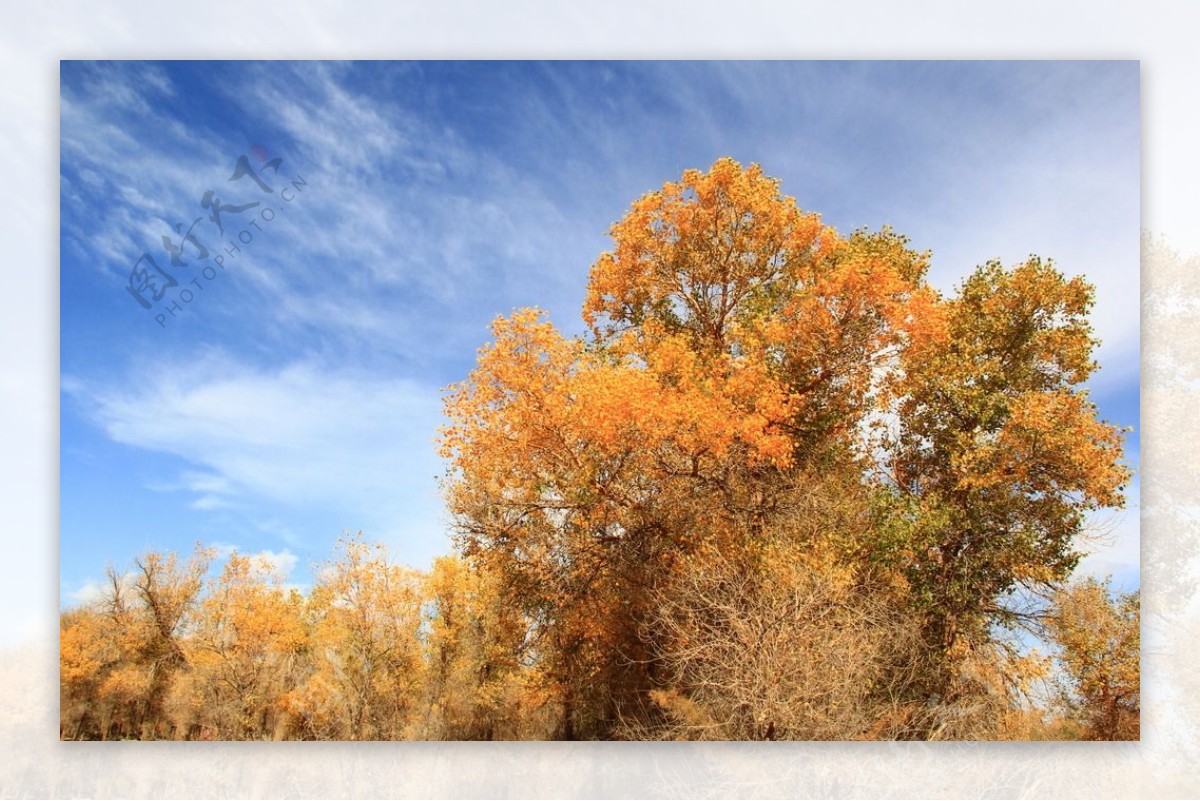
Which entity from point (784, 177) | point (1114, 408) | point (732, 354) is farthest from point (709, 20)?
point (1114, 408)

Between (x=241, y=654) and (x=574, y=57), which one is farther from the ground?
(x=574, y=57)

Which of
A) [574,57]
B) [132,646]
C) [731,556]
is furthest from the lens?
[574,57]

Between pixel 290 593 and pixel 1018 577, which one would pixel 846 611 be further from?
pixel 290 593

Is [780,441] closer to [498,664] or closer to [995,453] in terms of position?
[995,453]

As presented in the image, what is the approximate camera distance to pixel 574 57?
5.95m

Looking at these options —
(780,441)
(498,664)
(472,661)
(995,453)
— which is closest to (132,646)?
(472,661)

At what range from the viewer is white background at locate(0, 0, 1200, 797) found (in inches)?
223

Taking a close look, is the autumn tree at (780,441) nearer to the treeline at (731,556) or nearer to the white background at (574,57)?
the treeline at (731,556)

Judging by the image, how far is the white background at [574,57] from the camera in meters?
5.65

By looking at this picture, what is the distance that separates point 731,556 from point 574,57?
2821 millimetres
